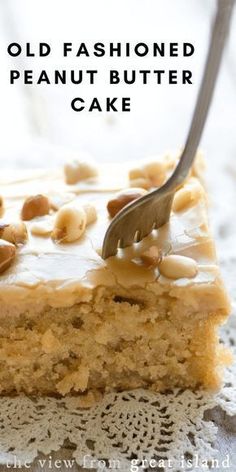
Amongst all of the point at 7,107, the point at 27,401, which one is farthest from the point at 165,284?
the point at 7,107

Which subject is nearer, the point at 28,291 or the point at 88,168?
the point at 28,291

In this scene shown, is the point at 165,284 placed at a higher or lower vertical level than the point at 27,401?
higher

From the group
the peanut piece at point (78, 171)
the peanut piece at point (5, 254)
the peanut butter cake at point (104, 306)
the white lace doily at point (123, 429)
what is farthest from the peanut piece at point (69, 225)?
the white lace doily at point (123, 429)

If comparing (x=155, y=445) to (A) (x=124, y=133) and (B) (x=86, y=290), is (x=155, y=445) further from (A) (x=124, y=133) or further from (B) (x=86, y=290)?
(A) (x=124, y=133)

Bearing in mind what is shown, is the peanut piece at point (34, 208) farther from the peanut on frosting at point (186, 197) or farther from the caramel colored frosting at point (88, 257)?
the peanut on frosting at point (186, 197)

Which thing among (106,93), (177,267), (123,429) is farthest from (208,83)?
(106,93)

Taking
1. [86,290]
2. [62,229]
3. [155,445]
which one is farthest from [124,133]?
[155,445]

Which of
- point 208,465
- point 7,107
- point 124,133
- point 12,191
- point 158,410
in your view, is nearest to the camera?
point 208,465

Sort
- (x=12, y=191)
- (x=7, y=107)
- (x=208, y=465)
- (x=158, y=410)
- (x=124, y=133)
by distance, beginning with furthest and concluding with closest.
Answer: (x=7, y=107) → (x=124, y=133) → (x=12, y=191) → (x=158, y=410) → (x=208, y=465)
